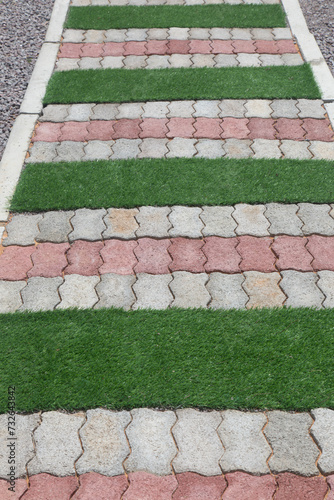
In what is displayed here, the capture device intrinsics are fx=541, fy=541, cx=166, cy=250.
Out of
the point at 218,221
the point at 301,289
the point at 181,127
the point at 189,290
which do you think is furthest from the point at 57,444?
the point at 181,127

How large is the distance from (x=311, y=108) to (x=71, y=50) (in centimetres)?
336

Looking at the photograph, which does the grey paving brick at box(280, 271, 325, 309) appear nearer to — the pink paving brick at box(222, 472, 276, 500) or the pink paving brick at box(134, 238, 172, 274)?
the pink paving brick at box(134, 238, 172, 274)

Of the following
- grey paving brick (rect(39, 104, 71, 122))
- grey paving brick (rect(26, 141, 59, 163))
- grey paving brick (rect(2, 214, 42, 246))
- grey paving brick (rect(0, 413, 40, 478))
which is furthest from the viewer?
grey paving brick (rect(39, 104, 71, 122))

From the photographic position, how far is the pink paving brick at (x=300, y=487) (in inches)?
120

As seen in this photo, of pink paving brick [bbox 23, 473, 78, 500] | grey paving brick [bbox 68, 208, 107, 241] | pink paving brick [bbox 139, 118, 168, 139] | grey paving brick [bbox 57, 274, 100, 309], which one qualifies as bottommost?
pink paving brick [bbox 23, 473, 78, 500]

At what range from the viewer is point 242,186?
203 inches

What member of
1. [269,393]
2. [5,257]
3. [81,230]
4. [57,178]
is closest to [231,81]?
[57,178]

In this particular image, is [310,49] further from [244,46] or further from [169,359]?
[169,359]

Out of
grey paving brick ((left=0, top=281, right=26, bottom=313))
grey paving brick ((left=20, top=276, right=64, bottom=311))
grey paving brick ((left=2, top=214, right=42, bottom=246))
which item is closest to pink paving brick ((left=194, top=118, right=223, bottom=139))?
grey paving brick ((left=2, top=214, right=42, bottom=246))

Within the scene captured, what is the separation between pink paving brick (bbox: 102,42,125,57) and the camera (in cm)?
728

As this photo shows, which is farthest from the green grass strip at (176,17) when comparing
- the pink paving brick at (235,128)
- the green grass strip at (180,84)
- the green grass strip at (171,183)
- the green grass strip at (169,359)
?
the green grass strip at (169,359)

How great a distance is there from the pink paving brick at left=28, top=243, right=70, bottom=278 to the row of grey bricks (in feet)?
4.19

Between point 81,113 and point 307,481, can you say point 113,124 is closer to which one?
point 81,113

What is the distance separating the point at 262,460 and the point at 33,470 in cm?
134
